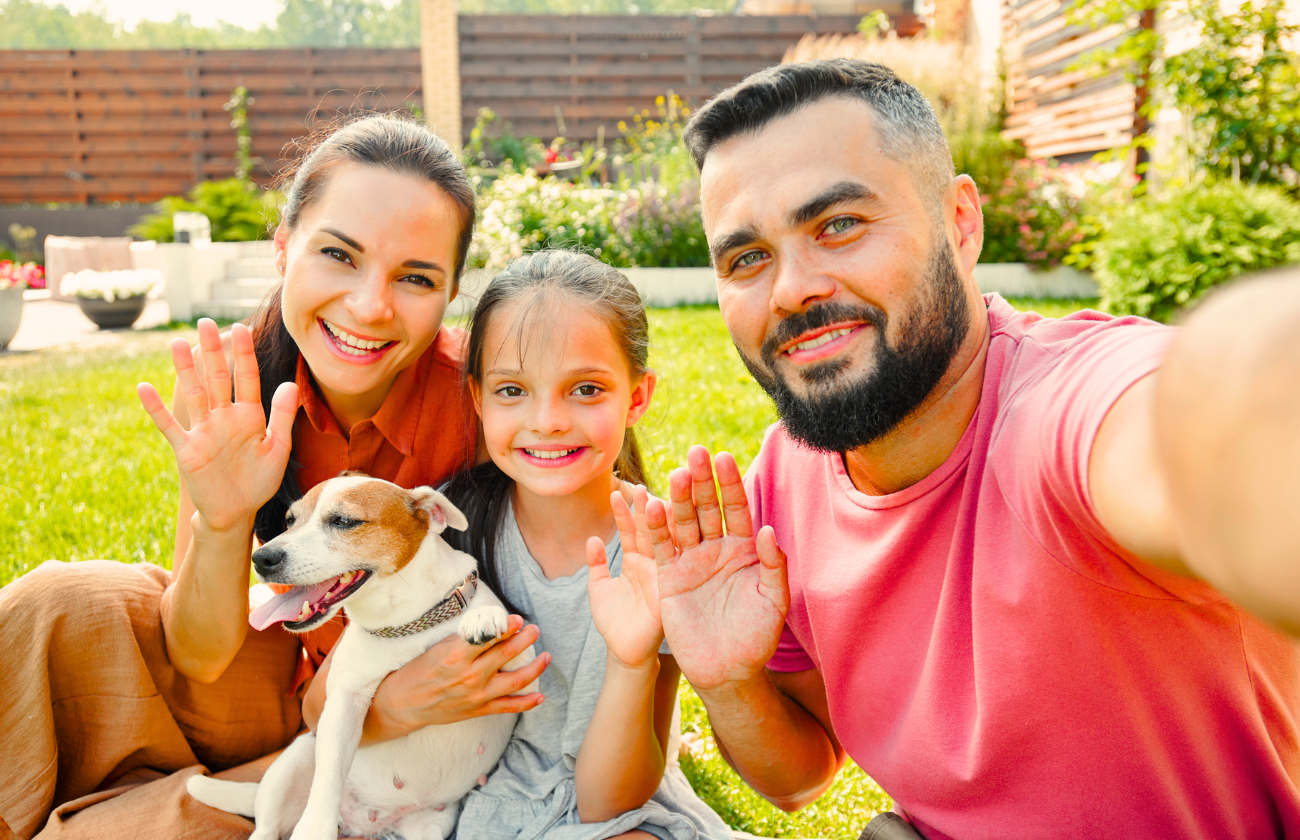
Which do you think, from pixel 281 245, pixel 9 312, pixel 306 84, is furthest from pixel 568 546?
pixel 306 84

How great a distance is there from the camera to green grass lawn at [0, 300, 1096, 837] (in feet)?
8.34

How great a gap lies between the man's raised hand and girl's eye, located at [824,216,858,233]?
1.54ft

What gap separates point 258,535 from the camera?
246cm

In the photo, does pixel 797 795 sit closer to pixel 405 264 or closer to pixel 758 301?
pixel 758 301

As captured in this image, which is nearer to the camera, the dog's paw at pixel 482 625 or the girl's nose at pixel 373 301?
the dog's paw at pixel 482 625

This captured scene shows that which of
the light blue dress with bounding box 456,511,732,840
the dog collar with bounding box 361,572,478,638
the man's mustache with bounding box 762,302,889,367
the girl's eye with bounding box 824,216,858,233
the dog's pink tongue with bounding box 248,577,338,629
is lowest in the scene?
the light blue dress with bounding box 456,511,732,840

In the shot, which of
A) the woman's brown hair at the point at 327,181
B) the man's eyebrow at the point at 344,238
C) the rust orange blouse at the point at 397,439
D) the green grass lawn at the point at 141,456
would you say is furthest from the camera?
the green grass lawn at the point at 141,456

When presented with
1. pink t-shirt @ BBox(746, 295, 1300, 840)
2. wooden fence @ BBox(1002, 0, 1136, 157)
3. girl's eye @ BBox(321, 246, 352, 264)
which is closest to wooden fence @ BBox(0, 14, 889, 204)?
wooden fence @ BBox(1002, 0, 1136, 157)

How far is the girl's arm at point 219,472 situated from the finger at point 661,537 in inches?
35.5

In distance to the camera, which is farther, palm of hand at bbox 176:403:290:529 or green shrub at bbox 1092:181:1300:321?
green shrub at bbox 1092:181:1300:321

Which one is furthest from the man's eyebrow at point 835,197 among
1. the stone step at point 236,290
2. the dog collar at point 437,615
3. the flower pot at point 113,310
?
the flower pot at point 113,310

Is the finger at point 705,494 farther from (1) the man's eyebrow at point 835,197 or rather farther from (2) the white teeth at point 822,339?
(1) the man's eyebrow at point 835,197

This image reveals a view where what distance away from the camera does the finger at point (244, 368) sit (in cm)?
189

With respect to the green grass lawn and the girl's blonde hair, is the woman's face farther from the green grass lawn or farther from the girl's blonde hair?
the green grass lawn
